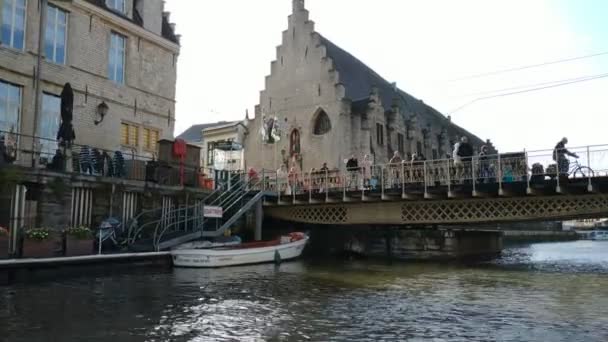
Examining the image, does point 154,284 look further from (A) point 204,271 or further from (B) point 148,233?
(B) point 148,233

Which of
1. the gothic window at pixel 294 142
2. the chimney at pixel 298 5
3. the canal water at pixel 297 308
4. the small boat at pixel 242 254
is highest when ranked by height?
the chimney at pixel 298 5

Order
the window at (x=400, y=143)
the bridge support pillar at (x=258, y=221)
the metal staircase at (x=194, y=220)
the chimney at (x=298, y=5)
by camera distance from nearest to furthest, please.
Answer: the metal staircase at (x=194, y=220) → the bridge support pillar at (x=258, y=221) → the chimney at (x=298, y=5) → the window at (x=400, y=143)

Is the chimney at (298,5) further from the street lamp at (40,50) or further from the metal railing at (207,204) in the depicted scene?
the street lamp at (40,50)

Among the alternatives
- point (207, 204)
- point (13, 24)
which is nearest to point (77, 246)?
point (207, 204)

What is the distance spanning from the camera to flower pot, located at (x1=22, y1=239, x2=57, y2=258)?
14.7 m

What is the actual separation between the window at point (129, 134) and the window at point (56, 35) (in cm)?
426

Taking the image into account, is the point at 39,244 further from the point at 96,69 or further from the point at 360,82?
the point at 360,82

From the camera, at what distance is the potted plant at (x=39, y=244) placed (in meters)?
14.7

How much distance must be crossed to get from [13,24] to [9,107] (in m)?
3.23

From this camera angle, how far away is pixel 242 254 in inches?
803

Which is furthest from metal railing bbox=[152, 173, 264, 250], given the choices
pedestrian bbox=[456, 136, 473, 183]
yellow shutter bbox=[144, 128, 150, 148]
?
pedestrian bbox=[456, 136, 473, 183]

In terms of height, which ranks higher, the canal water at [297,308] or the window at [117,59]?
the window at [117,59]

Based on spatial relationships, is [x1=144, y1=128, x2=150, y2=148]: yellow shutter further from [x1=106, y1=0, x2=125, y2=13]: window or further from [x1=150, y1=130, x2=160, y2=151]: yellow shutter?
[x1=106, y1=0, x2=125, y2=13]: window

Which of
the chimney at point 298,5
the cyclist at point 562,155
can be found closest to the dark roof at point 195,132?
the chimney at point 298,5
